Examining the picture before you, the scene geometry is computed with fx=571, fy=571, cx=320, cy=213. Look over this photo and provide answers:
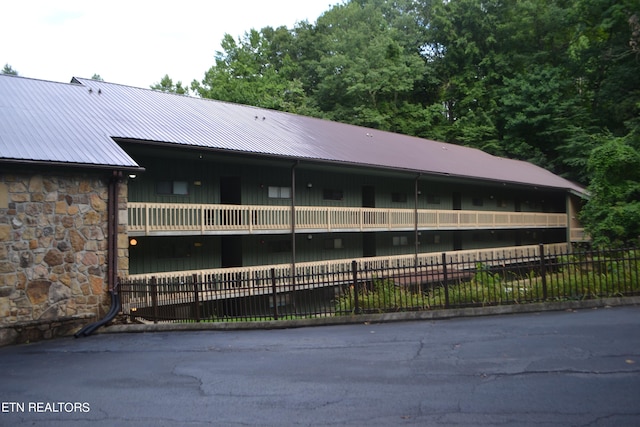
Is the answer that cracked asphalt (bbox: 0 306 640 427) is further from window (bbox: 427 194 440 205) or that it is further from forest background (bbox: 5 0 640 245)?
forest background (bbox: 5 0 640 245)

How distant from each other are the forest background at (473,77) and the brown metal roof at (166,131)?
1344 centimetres

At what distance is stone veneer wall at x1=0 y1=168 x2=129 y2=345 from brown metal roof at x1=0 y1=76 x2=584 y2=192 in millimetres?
771

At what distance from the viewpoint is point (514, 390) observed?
6969mm

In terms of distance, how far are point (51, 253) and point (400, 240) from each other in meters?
21.2

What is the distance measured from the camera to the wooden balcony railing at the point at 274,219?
18.7 meters

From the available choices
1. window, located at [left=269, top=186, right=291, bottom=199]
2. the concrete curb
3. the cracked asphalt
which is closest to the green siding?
window, located at [left=269, top=186, right=291, bottom=199]

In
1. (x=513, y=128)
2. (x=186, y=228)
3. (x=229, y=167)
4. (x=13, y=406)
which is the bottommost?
(x=13, y=406)

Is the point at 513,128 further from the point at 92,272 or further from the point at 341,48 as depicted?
the point at 92,272

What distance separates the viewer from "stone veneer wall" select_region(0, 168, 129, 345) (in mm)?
13078

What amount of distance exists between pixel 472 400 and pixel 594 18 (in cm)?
4707

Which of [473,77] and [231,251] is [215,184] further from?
[473,77]

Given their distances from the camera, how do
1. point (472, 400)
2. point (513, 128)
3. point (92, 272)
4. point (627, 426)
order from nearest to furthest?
point (627, 426), point (472, 400), point (92, 272), point (513, 128)

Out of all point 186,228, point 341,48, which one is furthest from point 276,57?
point 186,228

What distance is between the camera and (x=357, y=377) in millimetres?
8078
